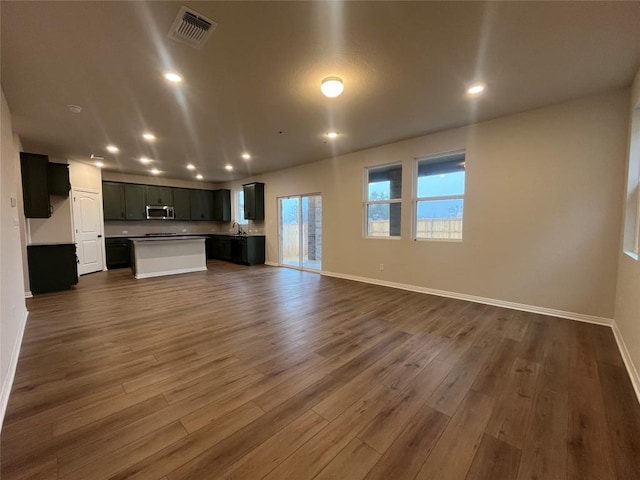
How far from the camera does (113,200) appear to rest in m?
7.73

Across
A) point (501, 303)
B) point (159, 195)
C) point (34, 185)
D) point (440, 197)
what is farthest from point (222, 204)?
point (501, 303)

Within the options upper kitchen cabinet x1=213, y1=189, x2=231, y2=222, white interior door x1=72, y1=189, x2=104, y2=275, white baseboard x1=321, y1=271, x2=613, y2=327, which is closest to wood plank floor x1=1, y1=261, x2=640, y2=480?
white baseboard x1=321, y1=271, x2=613, y2=327

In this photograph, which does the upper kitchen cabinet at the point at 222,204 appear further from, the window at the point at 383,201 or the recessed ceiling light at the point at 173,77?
the recessed ceiling light at the point at 173,77

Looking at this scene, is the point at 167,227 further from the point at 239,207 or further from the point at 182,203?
the point at 239,207

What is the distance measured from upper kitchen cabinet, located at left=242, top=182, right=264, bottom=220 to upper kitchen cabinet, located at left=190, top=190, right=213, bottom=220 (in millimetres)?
2130

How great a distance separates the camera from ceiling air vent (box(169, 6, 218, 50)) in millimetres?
1963

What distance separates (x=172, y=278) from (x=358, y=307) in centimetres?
442

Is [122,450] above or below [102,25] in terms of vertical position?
below

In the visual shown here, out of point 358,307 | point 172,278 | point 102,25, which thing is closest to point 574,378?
point 358,307

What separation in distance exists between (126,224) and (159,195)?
1.30 meters

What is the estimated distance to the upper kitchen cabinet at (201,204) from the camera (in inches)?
367

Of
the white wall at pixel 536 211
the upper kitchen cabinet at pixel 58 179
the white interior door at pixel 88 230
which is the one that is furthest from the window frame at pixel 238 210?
the white wall at pixel 536 211

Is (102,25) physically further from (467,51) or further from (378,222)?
(378,222)

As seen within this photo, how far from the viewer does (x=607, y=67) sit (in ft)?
8.70
